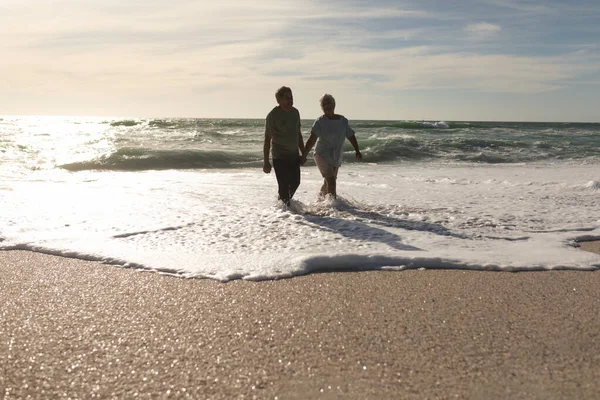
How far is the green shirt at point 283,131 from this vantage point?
6309mm

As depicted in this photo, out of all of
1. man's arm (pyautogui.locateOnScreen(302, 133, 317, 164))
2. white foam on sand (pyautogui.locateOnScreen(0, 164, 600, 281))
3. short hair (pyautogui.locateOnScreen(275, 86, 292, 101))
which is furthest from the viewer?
man's arm (pyautogui.locateOnScreen(302, 133, 317, 164))

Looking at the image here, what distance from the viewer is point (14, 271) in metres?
3.69

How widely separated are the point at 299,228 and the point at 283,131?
1655mm

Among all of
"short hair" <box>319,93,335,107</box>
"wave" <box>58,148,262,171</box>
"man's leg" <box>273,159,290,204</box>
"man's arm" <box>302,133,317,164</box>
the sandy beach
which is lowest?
the sandy beach

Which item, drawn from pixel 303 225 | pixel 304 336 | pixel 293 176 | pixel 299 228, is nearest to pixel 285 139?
pixel 293 176

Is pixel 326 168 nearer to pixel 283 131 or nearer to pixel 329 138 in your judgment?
pixel 329 138

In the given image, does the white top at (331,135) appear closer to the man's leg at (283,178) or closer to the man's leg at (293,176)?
the man's leg at (293,176)

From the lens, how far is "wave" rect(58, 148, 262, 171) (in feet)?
48.9

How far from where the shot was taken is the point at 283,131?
6340mm

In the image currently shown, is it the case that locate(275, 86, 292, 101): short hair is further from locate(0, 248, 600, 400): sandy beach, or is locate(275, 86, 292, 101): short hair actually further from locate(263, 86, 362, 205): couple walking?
locate(0, 248, 600, 400): sandy beach

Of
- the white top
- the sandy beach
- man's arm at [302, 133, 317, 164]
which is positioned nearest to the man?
man's arm at [302, 133, 317, 164]

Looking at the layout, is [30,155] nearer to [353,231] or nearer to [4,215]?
[4,215]

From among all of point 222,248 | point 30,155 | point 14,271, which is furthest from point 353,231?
point 30,155

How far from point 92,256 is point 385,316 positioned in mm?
2440
